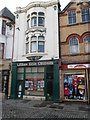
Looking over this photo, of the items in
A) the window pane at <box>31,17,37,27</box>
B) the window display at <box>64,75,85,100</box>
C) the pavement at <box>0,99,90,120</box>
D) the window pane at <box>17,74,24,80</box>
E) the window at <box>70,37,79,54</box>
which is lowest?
the pavement at <box>0,99,90,120</box>

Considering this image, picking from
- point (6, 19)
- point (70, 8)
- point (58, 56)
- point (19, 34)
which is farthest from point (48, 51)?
point (6, 19)

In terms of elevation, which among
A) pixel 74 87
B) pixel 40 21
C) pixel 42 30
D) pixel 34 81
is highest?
pixel 40 21

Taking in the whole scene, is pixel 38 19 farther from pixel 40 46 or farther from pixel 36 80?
pixel 36 80

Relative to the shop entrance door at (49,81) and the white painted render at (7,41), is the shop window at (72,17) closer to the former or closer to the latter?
the shop entrance door at (49,81)

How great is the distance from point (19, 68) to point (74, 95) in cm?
Answer: 723

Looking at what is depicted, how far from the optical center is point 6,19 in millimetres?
15984

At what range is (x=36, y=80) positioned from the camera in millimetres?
13070

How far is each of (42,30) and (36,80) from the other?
20.0 ft

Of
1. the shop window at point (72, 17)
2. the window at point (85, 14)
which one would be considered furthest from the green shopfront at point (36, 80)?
the window at point (85, 14)

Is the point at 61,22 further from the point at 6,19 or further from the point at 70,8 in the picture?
the point at 6,19

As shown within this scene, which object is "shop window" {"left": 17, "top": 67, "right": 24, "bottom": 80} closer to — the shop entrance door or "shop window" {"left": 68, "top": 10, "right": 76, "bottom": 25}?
the shop entrance door

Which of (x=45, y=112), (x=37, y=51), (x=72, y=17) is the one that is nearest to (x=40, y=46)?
(x=37, y=51)

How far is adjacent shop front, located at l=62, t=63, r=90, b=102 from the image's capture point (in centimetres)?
1126

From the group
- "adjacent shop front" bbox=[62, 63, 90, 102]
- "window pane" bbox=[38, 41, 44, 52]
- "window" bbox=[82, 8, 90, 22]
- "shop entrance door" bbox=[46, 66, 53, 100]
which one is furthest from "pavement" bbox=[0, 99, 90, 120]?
"window" bbox=[82, 8, 90, 22]
